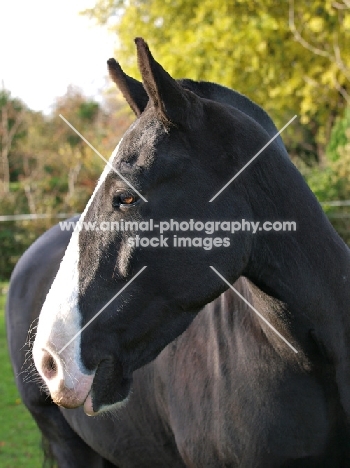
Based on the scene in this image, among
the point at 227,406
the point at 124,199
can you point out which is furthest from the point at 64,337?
the point at 227,406

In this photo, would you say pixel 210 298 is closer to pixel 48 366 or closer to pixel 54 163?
pixel 48 366

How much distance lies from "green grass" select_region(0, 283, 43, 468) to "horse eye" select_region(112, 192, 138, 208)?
148 inches

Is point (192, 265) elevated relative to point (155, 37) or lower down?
lower down

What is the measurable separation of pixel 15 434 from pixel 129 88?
4.65 m

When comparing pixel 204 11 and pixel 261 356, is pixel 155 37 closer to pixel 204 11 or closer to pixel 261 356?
pixel 204 11

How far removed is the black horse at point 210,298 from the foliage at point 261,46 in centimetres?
1129

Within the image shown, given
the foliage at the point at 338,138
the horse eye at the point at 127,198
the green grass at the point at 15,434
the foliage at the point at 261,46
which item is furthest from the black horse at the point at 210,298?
the foliage at the point at 338,138

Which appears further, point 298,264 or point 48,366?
point 298,264

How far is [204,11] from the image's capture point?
14.1m

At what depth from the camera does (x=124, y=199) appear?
80.8 inches

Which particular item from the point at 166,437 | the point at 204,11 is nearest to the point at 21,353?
the point at 166,437

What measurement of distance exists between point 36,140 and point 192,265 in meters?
24.9

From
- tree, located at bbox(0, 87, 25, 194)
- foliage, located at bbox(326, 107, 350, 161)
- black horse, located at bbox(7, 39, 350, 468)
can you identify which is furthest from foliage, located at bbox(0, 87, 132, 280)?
black horse, located at bbox(7, 39, 350, 468)

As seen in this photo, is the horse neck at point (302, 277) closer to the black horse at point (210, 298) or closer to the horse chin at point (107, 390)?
the black horse at point (210, 298)
